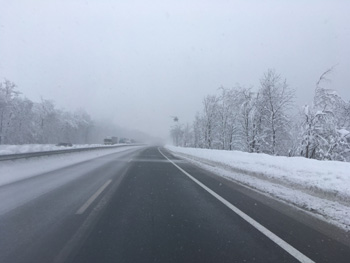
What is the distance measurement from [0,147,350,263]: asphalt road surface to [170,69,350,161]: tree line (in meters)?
20.1

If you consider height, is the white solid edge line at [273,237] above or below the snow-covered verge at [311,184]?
below

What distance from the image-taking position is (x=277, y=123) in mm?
39094

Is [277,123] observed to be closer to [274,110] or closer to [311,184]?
[274,110]

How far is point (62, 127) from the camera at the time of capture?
93.2 meters

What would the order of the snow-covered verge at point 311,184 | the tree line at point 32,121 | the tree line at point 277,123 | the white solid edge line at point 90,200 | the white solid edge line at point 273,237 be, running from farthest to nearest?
the tree line at point 32,121 < the tree line at point 277,123 < the snow-covered verge at point 311,184 < the white solid edge line at point 90,200 < the white solid edge line at point 273,237

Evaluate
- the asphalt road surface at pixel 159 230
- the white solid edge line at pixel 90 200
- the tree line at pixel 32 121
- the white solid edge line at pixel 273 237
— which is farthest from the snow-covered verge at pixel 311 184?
the tree line at pixel 32 121

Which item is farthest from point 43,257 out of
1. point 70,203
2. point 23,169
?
point 23,169

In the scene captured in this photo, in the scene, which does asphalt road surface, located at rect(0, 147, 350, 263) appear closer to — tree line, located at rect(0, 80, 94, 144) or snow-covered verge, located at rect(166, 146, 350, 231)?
snow-covered verge, located at rect(166, 146, 350, 231)

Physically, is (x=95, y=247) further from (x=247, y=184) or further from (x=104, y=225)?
(x=247, y=184)

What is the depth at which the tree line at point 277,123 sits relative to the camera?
26.8m

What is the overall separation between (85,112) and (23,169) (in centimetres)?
10279

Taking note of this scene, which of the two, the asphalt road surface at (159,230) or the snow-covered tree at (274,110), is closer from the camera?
the asphalt road surface at (159,230)

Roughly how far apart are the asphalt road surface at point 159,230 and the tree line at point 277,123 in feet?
65.8

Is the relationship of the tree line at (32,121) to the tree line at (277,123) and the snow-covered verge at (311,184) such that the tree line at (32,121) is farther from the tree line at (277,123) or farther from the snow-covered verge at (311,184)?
the snow-covered verge at (311,184)
